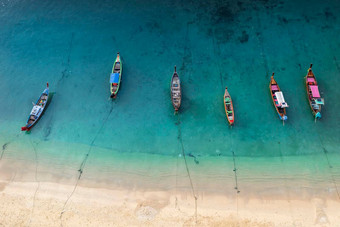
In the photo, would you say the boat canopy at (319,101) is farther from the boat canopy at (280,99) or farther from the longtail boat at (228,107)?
the longtail boat at (228,107)

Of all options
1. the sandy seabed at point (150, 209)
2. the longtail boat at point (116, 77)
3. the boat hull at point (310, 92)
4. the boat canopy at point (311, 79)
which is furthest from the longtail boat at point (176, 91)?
the boat canopy at point (311, 79)

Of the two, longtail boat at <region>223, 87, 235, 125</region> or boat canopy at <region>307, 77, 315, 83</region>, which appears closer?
longtail boat at <region>223, 87, 235, 125</region>

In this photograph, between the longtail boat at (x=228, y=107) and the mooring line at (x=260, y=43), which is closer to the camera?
the longtail boat at (x=228, y=107)

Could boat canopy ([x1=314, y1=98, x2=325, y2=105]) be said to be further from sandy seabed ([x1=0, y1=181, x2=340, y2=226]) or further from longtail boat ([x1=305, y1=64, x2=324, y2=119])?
sandy seabed ([x1=0, y1=181, x2=340, y2=226])

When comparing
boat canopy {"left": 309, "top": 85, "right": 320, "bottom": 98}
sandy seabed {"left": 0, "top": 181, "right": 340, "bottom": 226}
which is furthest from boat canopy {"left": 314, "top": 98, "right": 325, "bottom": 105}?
sandy seabed {"left": 0, "top": 181, "right": 340, "bottom": 226}

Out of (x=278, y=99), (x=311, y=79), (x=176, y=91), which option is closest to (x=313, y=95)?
(x=311, y=79)

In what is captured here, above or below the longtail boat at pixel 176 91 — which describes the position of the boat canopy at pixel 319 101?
below

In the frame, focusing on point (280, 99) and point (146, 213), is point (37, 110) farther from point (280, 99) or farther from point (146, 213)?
point (280, 99)
